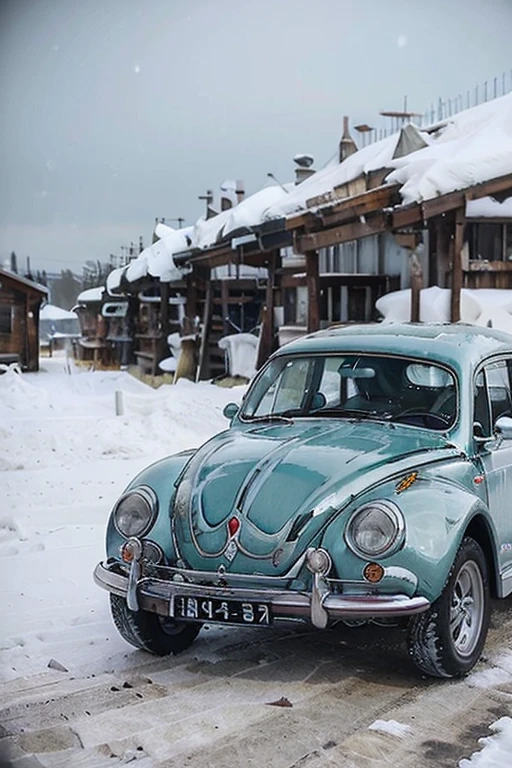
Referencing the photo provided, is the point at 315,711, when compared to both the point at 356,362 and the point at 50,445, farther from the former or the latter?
the point at 50,445

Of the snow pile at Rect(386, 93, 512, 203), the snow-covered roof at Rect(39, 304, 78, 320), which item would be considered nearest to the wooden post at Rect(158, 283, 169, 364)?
the snow pile at Rect(386, 93, 512, 203)

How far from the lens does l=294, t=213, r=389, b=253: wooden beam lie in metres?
8.68

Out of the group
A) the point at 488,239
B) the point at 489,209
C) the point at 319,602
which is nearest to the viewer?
the point at 319,602

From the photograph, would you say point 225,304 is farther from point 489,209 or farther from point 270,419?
point 270,419

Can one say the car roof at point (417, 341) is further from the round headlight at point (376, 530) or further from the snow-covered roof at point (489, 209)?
the snow-covered roof at point (489, 209)

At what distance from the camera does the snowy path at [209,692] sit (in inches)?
105

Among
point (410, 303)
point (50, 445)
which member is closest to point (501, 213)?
point (410, 303)

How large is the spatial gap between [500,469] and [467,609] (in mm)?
781

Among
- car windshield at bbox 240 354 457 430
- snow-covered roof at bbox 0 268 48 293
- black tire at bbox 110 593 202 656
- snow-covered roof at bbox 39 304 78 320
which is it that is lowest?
black tire at bbox 110 593 202 656

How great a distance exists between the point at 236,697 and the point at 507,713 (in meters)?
0.94

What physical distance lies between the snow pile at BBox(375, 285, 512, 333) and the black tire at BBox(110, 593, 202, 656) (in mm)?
4867

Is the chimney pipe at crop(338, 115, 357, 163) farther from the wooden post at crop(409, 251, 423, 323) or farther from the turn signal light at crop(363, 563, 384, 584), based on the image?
the turn signal light at crop(363, 563, 384, 584)

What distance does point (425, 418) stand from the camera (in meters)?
3.96

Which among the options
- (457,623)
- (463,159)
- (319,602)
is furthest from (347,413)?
(463,159)
